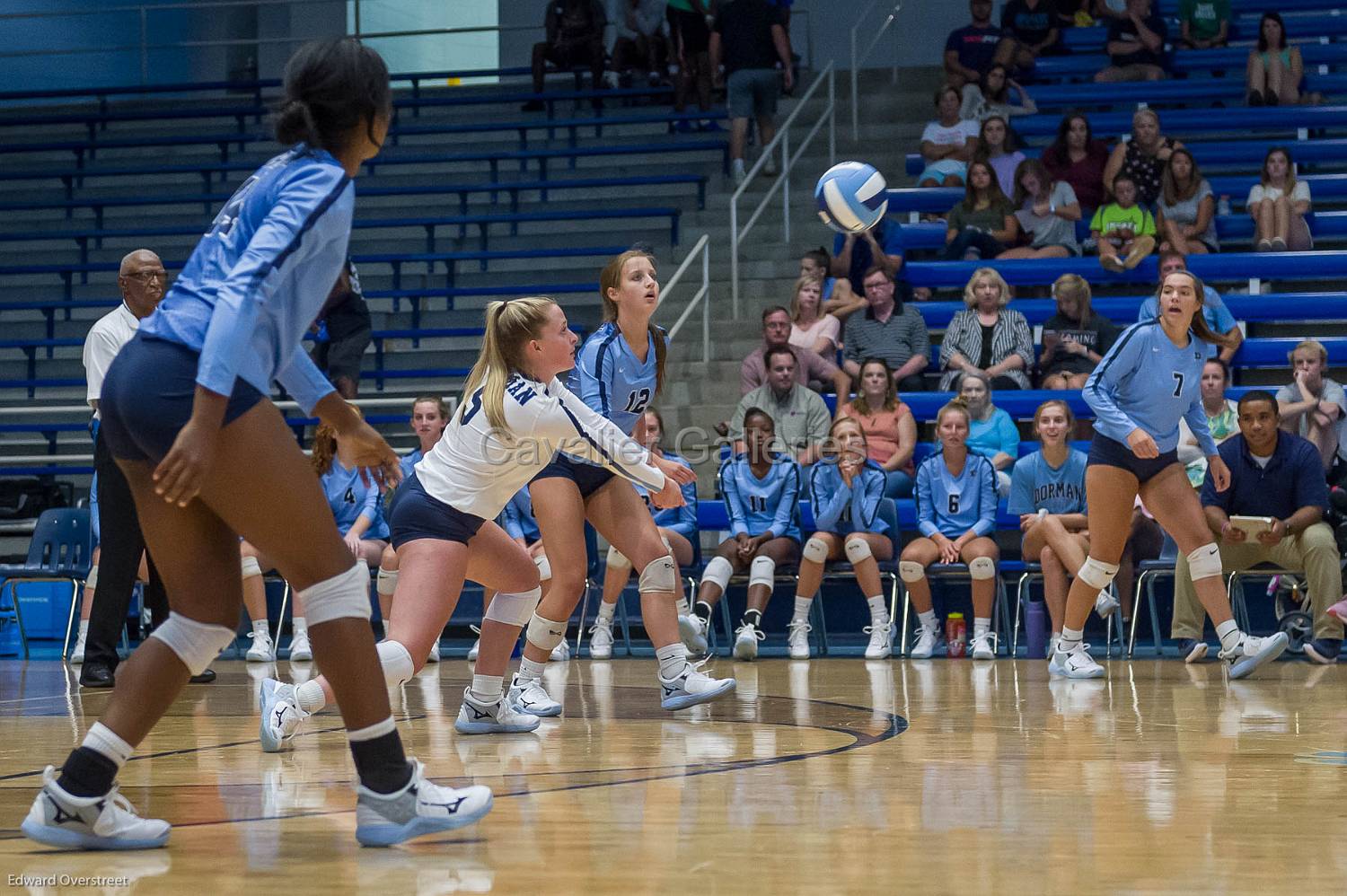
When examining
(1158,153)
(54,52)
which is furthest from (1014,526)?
(54,52)

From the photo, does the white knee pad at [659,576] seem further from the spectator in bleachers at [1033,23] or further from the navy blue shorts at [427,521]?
the spectator in bleachers at [1033,23]

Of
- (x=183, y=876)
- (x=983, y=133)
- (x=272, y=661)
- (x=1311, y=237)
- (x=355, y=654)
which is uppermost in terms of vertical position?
(x=983, y=133)

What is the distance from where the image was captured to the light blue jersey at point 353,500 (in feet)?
33.3

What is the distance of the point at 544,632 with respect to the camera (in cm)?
586

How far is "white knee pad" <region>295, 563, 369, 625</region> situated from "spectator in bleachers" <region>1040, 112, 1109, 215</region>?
1044 centimetres

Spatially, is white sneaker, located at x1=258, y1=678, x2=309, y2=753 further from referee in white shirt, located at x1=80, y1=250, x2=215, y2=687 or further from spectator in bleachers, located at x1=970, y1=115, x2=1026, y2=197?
spectator in bleachers, located at x1=970, y1=115, x2=1026, y2=197

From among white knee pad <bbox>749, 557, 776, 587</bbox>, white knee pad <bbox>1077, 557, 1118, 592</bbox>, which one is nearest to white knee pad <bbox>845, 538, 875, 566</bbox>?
white knee pad <bbox>749, 557, 776, 587</bbox>

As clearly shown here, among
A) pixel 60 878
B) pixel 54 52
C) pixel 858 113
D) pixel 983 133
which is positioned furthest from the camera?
pixel 54 52

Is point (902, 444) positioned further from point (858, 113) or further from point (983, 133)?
point (858, 113)

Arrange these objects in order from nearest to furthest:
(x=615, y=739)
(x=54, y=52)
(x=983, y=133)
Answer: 1. (x=615, y=739)
2. (x=983, y=133)
3. (x=54, y=52)

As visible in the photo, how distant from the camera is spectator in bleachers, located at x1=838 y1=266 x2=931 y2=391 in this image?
11281mm

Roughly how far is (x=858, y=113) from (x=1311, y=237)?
4.75 m

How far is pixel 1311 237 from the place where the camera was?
40.2ft

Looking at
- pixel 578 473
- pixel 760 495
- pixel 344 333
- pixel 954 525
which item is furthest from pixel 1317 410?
pixel 344 333
